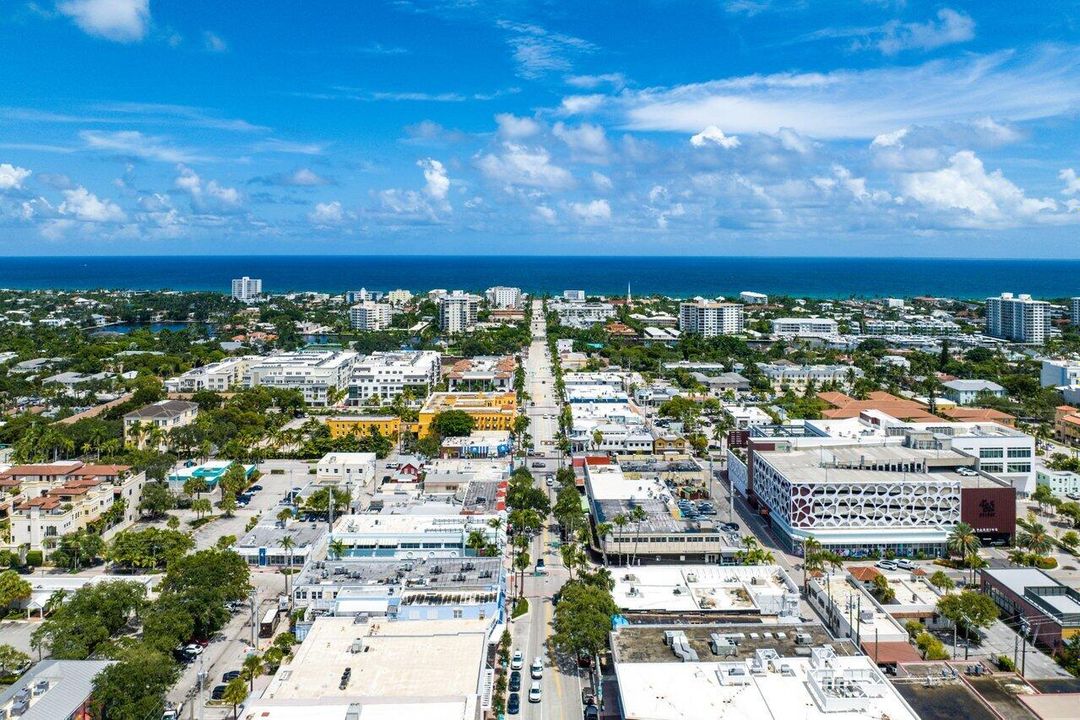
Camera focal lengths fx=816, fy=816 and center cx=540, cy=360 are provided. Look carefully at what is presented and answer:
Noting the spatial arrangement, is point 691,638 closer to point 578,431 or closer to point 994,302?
point 578,431

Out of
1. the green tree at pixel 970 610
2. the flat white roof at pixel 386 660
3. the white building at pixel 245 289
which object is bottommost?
the green tree at pixel 970 610

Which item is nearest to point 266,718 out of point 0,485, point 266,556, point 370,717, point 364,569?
point 370,717

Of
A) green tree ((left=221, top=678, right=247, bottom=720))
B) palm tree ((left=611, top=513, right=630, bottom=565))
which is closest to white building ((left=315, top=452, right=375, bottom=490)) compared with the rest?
palm tree ((left=611, top=513, right=630, bottom=565))

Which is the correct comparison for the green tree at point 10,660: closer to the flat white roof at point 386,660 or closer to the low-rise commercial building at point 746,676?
the flat white roof at point 386,660

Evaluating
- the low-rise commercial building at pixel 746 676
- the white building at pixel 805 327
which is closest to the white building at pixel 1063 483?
the low-rise commercial building at pixel 746 676

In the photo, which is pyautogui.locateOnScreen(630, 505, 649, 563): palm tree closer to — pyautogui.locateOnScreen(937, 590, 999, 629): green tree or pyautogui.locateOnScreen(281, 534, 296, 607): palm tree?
pyautogui.locateOnScreen(937, 590, 999, 629): green tree
